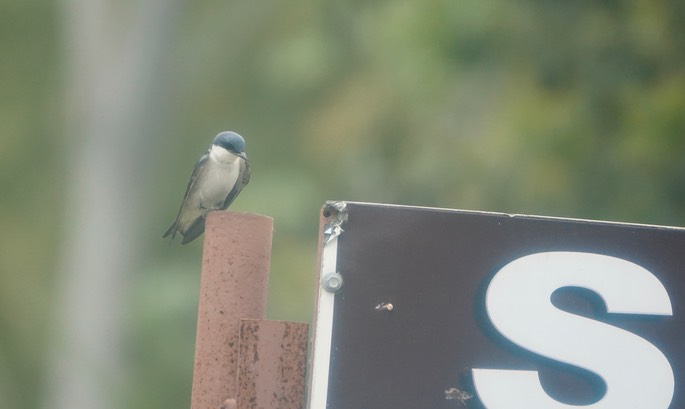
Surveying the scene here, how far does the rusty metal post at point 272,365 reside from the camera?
10.2 feet

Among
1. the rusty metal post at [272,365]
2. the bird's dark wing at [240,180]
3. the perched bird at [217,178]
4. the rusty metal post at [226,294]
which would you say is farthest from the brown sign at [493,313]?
the bird's dark wing at [240,180]

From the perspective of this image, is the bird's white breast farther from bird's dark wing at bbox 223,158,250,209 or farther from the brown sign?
the brown sign

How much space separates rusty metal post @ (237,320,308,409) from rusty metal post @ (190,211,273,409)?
3.3 inches

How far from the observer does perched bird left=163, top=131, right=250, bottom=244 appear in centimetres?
738

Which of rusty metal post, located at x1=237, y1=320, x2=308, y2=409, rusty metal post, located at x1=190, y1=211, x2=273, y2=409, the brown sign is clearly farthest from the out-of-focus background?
rusty metal post, located at x1=237, y1=320, x2=308, y2=409

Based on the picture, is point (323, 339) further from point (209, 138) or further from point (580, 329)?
point (209, 138)

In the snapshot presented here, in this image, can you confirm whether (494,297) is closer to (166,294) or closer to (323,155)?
(323,155)

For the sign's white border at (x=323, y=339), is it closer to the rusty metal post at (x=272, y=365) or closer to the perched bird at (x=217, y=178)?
the rusty metal post at (x=272, y=365)

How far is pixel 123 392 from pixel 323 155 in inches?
174

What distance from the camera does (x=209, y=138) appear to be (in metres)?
22.1

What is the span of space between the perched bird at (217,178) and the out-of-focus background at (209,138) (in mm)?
2269

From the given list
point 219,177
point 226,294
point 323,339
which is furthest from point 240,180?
point 323,339

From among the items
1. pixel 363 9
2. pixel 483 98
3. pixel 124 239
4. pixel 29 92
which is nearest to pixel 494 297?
pixel 483 98

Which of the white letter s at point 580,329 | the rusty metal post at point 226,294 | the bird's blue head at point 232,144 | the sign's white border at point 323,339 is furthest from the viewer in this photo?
the bird's blue head at point 232,144
